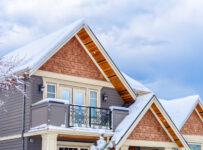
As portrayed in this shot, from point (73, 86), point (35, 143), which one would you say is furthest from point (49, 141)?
point (73, 86)

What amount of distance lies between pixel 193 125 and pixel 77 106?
1005 centimetres

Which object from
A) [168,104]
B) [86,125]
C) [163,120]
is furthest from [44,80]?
[168,104]

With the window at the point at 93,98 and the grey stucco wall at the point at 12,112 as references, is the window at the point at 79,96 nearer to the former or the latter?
the window at the point at 93,98

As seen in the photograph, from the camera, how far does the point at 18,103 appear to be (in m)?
19.2

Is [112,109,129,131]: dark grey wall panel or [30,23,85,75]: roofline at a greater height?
[30,23,85,75]: roofline

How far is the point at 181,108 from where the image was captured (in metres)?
26.6

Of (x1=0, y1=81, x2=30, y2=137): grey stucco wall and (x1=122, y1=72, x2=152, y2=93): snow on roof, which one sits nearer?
(x1=0, y1=81, x2=30, y2=137): grey stucco wall

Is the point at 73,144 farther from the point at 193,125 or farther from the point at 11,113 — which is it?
the point at 193,125

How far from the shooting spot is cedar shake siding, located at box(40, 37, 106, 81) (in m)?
19.7

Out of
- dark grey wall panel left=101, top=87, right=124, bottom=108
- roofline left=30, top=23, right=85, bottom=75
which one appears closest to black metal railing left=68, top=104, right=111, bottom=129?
dark grey wall panel left=101, top=87, right=124, bottom=108

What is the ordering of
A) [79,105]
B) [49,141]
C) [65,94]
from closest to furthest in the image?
[49,141]
[79,105]
[65,94]

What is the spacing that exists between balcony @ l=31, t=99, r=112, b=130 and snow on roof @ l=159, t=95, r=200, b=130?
6.73 m

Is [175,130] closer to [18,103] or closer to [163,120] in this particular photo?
[163,120]

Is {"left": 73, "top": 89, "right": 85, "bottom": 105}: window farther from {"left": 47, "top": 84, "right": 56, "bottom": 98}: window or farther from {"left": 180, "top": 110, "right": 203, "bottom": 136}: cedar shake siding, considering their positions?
{"left": 180, "top": 110, "right": 203, "bottom": 136}: cedar shake siding
